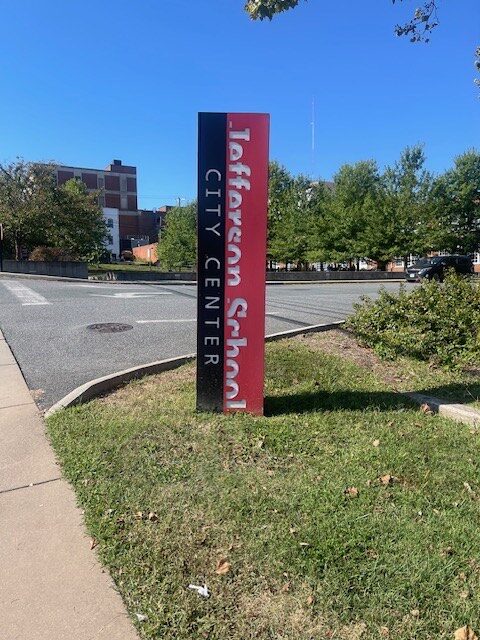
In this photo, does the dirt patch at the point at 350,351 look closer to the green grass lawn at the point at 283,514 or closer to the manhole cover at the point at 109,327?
the green grass lawn at the point at 283,514

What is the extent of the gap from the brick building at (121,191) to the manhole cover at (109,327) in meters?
77.7

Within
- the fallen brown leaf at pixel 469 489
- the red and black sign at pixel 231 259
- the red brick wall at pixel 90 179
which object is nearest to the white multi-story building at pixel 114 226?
the red brick wall at pixel 90 179

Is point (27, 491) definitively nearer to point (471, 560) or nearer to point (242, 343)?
point (242, 343)

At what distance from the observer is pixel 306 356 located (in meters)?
6.03

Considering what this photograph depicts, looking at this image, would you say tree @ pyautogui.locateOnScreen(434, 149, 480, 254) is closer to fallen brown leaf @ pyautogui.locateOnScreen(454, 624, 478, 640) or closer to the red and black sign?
the red and black sign

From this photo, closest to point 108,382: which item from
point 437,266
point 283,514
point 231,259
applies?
point 231,259

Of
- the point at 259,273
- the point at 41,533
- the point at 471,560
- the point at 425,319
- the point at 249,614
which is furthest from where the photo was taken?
the point at 425,319

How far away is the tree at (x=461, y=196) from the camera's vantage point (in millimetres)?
41250

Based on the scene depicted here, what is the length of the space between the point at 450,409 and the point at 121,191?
87.6m

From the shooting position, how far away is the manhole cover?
27.3 ft

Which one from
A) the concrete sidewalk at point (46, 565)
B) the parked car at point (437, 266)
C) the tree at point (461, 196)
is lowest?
the concrete sidewalk at point (46, 565)

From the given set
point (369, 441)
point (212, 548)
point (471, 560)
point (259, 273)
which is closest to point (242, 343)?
point (259, 273)

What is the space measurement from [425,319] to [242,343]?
3.81 metres

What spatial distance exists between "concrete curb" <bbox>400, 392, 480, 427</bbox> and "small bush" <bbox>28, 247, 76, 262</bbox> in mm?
30250
